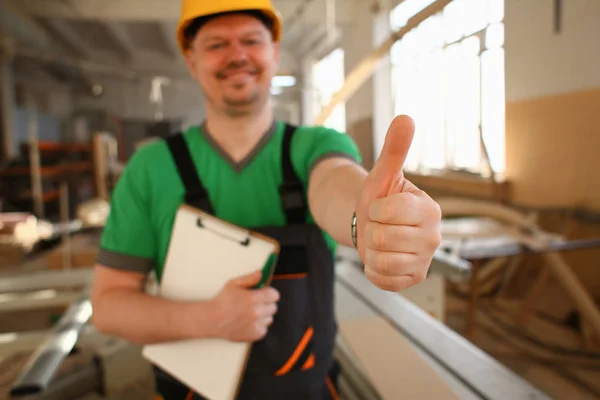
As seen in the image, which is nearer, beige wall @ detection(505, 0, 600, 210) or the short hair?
beige wall @ detection(505, 0, 600, 210)

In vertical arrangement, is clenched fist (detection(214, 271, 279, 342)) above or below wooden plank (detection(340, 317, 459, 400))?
above

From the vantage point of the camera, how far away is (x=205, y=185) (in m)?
0.65

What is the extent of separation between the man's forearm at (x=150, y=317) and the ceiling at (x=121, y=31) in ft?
1.53

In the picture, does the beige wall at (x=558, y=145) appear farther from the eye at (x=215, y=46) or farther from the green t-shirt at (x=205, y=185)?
the eye at (x=215, y=46)

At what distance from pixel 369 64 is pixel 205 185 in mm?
306

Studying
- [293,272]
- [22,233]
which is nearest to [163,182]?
[293,272]

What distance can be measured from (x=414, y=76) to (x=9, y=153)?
459cm

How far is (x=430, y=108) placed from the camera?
0.40 meters

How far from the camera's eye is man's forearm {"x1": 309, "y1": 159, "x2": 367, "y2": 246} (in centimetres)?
45

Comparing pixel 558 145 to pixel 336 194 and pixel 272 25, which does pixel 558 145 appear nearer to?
pixel 336 194

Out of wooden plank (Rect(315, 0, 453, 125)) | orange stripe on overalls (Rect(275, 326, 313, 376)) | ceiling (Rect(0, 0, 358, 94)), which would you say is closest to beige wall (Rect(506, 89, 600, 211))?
wooden plank (Rect(315, 0, 453, 125))

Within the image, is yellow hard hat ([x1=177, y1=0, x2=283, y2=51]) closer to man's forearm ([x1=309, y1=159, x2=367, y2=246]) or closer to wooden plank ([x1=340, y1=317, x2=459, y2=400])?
man's forearm ([x1=309, y1=159, x2=367, y2=246])

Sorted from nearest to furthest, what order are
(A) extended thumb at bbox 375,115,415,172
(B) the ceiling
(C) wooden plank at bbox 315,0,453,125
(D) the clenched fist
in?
(A) extended thumb at bbox 375,115,415,172 → (C) wooden plank at bbox 315,0,453,125 → (D) the clenched fist → (B) the ceiling

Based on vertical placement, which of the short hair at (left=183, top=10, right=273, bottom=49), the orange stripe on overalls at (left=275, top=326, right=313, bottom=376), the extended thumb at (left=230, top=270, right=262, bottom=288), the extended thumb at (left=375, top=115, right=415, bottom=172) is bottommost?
the orange stripe on overalls at (left=275, top=326, right=313, bottom=376)
